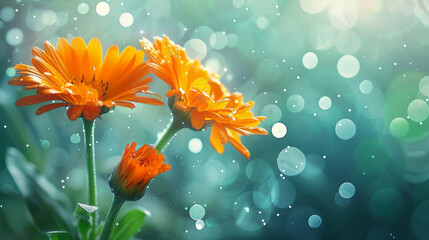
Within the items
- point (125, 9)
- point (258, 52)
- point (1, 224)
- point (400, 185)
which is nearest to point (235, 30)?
point (258, 52)

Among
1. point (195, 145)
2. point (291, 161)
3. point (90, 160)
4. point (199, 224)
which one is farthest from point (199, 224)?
point (90, 160)

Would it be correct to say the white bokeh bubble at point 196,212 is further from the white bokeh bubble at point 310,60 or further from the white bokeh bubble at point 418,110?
the white bokeh bubble at point 418,110

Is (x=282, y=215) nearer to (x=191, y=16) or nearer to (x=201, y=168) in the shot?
(x=201, y=168)

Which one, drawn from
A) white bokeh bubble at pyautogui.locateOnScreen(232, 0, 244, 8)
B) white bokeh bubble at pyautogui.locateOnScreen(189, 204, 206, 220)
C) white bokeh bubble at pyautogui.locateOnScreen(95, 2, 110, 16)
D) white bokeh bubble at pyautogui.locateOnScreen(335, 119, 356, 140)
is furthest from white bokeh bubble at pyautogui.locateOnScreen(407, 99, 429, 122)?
white bokeh bubble at pyautogui.locateOnScreen(95, 2, 110, 16)

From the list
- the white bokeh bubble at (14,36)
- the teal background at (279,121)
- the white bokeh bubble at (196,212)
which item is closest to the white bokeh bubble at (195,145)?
the teal background at (279,121)

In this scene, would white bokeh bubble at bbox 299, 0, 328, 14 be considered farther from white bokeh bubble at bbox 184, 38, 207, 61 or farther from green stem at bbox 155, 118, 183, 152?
green stem at bbox 155, 118, 183, 152
